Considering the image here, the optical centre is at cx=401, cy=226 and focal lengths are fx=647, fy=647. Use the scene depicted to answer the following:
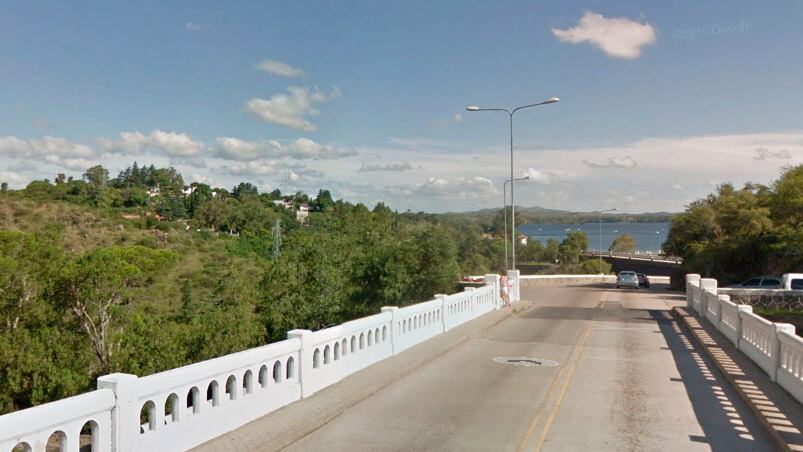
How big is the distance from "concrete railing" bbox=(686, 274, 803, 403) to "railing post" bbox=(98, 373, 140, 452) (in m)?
8.98

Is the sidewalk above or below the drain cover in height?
above

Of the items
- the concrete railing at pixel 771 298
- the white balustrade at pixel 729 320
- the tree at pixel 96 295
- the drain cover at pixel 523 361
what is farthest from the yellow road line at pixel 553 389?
the tree at pixel 96 295

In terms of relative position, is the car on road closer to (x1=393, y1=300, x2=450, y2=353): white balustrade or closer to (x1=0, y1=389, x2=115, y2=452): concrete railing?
(x1=393, y1=300, x2=450, y2=353): white balustrade

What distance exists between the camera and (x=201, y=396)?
22.9 feet

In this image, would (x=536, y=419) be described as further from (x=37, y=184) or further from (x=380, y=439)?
(x=37, y=184)

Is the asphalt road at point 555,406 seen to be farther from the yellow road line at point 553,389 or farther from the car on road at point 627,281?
the car on road at point 627,281

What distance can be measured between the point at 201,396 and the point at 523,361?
8.01 meters

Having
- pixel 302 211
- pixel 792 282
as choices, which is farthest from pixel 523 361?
pixel 302 211

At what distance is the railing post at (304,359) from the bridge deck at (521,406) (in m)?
0.20

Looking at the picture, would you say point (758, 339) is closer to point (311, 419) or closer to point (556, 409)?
point (556, 409)

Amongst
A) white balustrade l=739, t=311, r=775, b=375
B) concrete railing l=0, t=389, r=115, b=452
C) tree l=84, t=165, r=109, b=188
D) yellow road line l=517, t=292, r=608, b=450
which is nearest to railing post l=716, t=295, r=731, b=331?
white balustrade l=739, t=311, r=775, b=375

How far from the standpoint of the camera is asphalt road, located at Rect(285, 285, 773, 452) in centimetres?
773

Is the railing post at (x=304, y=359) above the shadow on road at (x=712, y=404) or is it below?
above

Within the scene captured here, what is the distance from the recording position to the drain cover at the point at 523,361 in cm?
1306
